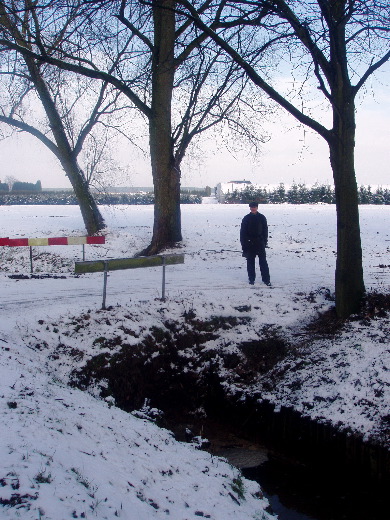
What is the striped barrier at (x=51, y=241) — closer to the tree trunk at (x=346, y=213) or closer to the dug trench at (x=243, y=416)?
the dug trench at (x=243, y=416)

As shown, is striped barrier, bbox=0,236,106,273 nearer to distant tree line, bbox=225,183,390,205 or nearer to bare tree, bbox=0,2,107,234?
bare tree, bbox=0,2,107,234

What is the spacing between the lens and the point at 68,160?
2122cm

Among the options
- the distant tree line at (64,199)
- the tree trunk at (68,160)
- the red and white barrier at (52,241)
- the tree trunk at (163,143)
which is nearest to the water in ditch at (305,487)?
the red and white barrier at (52,241)

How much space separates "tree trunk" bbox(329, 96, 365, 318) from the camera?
33.1 ft

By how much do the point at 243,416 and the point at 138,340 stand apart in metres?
2.22

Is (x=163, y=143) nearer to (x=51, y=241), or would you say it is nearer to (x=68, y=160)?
(x=51, y=241)

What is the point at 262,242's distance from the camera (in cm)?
1259

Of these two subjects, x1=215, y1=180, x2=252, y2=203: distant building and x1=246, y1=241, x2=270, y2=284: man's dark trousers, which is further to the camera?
x1=215, y1=180, x2=252, y2=203: distant building

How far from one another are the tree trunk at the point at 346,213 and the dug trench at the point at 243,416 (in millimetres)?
715

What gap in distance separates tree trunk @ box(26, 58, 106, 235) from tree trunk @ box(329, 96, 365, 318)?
1315cm

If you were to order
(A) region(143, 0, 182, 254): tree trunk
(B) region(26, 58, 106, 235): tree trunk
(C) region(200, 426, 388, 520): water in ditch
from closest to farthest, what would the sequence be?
(C) region(200, 426, 388, 520): water in ditch, (A) region(143, 0, 182, 254): tree trunk, (B) region(26, 58, 106, 235): tree trunk

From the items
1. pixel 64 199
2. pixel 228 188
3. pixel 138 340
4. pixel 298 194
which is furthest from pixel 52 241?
pixel 228 188

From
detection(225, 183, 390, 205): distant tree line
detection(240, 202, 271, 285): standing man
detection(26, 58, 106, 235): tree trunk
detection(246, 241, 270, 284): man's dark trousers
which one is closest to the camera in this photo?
detection(240, 202, 271, 285): standing man

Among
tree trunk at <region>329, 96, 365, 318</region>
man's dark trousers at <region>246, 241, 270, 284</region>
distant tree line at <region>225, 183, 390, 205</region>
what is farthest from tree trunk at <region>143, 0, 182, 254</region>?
distant tree line at <region>225, 183, 390, 205</region>
